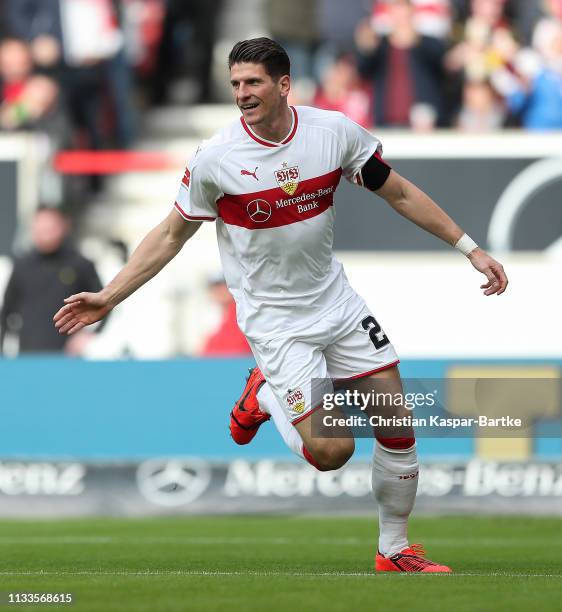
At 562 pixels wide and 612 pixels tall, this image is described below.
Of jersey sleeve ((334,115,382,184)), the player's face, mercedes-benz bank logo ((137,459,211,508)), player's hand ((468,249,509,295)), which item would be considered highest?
the player's face

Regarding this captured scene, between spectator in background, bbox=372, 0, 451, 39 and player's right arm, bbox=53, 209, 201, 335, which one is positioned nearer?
player's right arm, bbox=53, 209, 201, 335

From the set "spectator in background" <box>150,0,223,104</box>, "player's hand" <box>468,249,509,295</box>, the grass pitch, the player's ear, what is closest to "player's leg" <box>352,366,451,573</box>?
the grass pitch

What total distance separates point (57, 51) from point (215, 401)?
5.25m

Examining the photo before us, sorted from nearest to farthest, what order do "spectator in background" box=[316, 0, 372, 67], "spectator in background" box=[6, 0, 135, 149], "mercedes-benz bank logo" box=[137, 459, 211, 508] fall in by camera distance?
"mercedes-benz bank logo" box=[137, 459, 211, 508]
"spectator in background" box=[6, 0, 135, 149]
"spectator in background" box=[316, 0, 372, 67]

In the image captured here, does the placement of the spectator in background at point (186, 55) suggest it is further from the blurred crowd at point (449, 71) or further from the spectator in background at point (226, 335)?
the spectator in background at point (226, 335)

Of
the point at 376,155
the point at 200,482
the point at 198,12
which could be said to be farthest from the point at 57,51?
the point at 376,155

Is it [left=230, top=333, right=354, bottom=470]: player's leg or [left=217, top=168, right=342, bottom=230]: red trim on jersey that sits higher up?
[left=217, top=168, right=342, bottom=230]: red trim on jersey

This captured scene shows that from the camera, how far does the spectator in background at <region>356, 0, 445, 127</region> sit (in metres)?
16.0

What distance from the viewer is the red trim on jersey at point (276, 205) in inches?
290

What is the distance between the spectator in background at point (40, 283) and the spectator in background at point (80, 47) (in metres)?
3.22

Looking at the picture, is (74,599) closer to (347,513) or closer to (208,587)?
(208,587)

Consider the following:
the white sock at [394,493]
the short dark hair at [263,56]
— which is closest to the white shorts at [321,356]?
the white sock at [394,493]

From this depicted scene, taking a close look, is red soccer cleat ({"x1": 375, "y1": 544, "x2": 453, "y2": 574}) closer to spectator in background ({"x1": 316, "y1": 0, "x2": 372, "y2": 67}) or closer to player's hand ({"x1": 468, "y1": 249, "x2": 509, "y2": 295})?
Answer: player's hand ({"x1": 468, "y1": 249, "x2": 509, "y2": 295})

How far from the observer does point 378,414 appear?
7621mm
